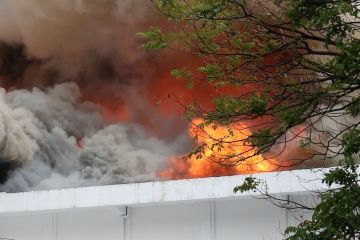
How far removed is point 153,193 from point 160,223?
525mm

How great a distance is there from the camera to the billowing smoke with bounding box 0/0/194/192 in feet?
56.6

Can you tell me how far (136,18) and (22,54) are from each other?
3296 mm

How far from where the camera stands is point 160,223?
10680mm

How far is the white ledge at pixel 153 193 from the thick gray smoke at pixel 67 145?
571 cm

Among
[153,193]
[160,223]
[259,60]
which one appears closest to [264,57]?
[259,60]

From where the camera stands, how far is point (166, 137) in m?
17.1

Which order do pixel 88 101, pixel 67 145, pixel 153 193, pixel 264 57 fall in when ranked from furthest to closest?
pixel 88 101 → pixel 67 145 → pixel 153 193 → pixel 264 57

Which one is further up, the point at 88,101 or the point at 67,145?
the point at 88,101

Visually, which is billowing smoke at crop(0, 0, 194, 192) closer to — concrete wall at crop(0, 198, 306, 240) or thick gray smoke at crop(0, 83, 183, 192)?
thick gray smoke at crop(0, 83, 183, 192)

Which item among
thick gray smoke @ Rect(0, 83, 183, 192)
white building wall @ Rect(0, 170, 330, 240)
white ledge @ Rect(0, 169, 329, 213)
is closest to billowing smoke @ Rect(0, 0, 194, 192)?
thick gray smoke @ Rect(0, 83, 183, 192)

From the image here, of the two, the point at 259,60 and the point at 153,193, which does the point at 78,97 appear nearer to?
the point at 153,193

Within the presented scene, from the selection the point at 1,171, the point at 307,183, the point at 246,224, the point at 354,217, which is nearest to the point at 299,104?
the point at 354,217

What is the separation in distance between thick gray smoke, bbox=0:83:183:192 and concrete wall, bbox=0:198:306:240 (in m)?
5.40

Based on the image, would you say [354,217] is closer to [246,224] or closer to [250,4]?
[250,4]
